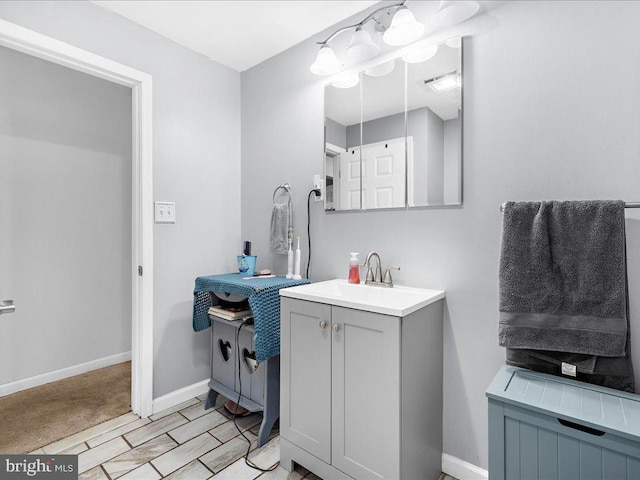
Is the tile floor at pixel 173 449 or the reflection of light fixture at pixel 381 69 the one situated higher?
the reflection of light fixture at pixel 381 69

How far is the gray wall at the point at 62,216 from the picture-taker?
233 cm

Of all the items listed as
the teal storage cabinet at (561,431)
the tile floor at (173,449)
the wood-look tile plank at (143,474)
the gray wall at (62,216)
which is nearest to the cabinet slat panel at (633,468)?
the teal storage cabinet at (561,431)

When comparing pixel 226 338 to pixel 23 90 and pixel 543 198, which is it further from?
pixel 23 90

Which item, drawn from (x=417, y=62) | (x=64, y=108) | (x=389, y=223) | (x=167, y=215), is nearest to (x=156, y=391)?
(x=167, y=215)

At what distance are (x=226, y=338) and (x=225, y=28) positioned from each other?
1910mm

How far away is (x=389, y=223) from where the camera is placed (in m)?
1.76

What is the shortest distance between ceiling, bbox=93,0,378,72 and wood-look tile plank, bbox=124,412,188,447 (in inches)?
93.7

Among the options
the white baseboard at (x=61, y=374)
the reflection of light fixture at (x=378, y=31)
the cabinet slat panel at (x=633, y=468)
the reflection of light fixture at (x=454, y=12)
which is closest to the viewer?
the cabinet slat panel at (x=633, y=468)

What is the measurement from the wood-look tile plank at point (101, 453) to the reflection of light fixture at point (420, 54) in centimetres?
247

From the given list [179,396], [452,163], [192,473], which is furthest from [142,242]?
[452,163]

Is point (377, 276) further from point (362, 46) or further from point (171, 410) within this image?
point (171, 410)

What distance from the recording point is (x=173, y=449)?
1729mm

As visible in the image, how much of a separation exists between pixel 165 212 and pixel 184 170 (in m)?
0.32

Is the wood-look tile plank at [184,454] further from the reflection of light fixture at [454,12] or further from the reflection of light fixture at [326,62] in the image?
the reflection of light fixture at [454,12]
